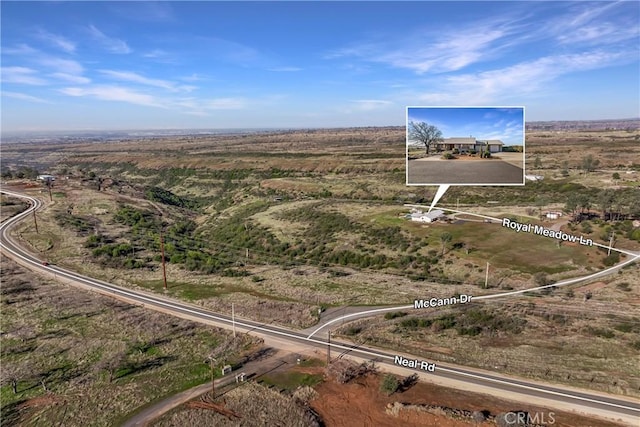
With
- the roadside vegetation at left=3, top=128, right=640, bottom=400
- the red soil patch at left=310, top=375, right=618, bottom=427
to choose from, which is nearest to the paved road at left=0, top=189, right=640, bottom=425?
the red soil patch at left=310, top=375, right=618, bottom=427

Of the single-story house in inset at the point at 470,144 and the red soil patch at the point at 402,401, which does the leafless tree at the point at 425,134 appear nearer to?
the single-story house in inset at the point at 470,144

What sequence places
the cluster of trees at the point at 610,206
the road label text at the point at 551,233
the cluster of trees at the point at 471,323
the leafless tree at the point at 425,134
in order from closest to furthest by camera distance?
the leafless tree at the point at 425,134, the road label text at the point at 551,233, the cluster of trees at the point at 471,323, the cluster of trees at the point at 610,206

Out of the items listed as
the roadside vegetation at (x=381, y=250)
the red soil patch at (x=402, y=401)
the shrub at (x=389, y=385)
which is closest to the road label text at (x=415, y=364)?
the roadside vegetation at (x=381, y=250)

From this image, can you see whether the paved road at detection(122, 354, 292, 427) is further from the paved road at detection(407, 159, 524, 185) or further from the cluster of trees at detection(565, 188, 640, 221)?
the cluster of trees at detection(565, 188, 640, 221)

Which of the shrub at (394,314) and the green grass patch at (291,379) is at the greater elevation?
the shrub at (394,314)

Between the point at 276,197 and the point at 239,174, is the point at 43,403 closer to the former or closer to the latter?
the point at 276,197

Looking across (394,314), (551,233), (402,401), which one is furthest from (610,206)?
(402,401)
